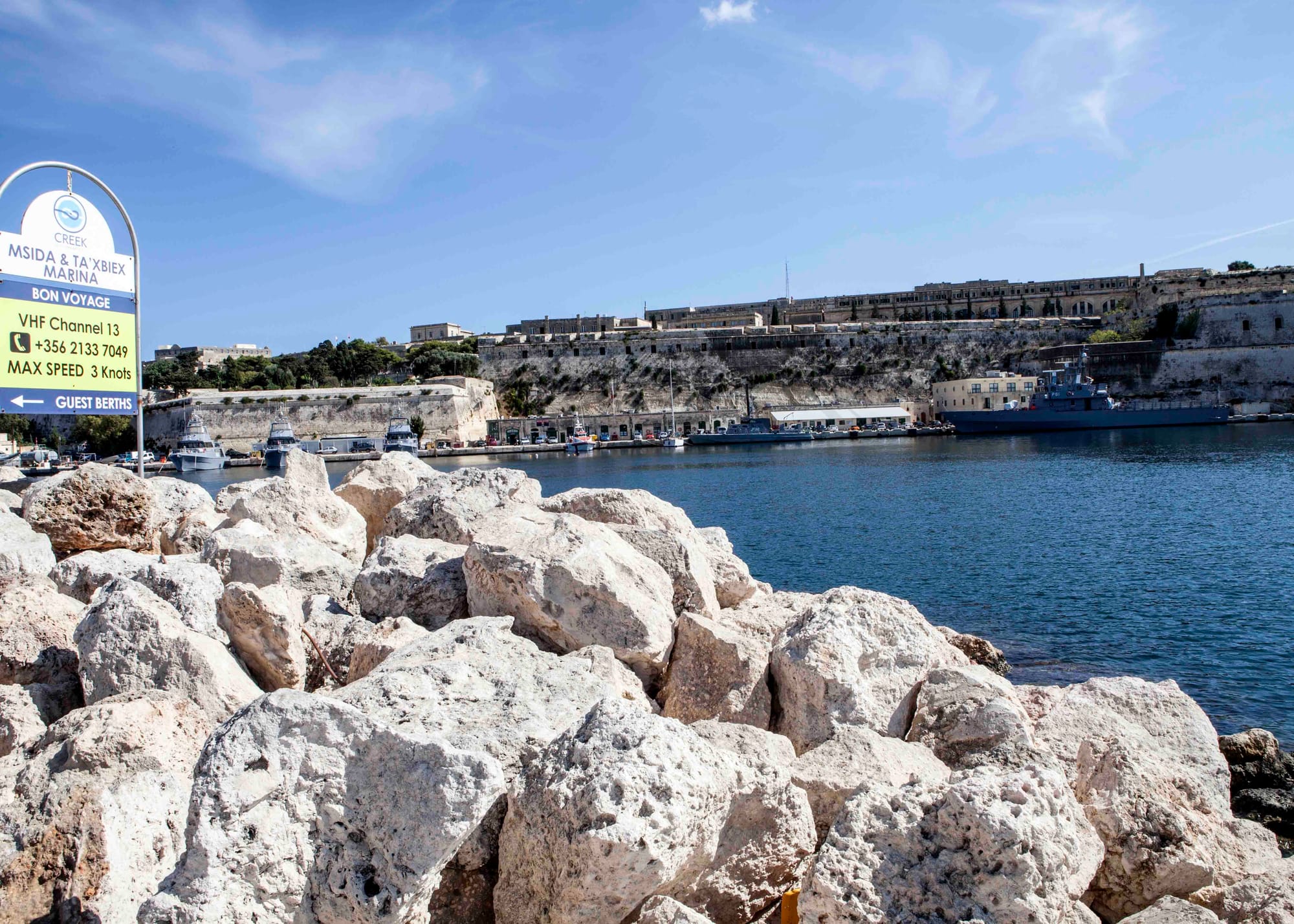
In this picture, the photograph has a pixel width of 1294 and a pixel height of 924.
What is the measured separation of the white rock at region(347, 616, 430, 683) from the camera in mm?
4348

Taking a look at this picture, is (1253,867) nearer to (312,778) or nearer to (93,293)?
(312,778)

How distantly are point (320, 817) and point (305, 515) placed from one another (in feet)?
17.6

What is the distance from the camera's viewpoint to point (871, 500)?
22.8 meters

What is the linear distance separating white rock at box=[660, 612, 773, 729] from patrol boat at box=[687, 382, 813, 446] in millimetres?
50868

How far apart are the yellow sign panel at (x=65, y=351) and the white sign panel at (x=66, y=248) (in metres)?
0.11

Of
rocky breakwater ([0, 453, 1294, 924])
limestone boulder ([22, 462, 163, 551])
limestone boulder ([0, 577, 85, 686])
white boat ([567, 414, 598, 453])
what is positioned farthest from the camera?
white boat ([567, 414, 598, 453])

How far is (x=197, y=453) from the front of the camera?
48.0 m

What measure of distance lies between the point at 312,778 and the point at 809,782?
182cm

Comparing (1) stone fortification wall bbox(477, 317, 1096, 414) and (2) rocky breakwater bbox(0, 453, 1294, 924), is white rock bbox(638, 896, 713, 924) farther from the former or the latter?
(1) stone fortification wall bbox(477, 317, 1096, 414)

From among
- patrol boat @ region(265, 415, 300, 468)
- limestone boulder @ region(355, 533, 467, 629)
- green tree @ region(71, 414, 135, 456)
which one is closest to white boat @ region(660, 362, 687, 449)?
patrol boat @ region(265, 415, 300, 468)

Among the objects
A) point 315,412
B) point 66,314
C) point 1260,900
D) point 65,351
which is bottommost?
point 1260,900

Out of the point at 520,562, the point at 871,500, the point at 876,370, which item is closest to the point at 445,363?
the point at 876,370

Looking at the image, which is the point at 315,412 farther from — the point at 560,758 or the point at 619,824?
the point at 619,824

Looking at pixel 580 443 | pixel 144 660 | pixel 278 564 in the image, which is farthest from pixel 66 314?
pixel 580 443
